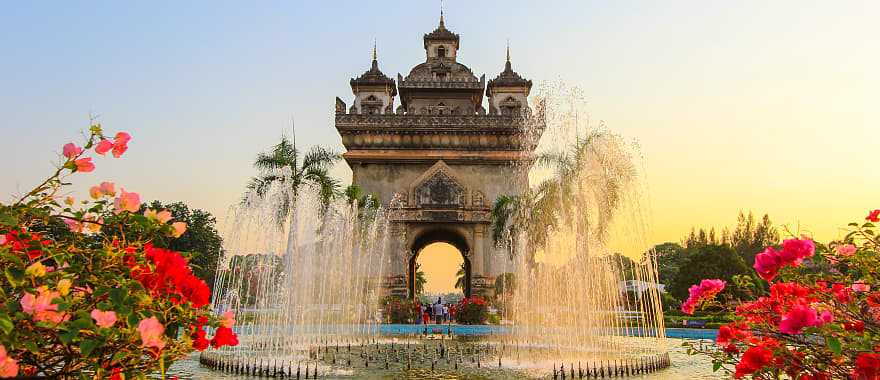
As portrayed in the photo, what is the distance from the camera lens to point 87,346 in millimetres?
2650

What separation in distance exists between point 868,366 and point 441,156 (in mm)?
35559

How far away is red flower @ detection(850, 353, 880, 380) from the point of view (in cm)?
385

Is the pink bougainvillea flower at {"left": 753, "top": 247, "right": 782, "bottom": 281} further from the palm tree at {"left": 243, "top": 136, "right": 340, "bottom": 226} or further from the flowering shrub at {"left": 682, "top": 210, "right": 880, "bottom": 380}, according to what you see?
the palm tree at {"left": 243, "top": 136, "right": 340, "bottom": 226}

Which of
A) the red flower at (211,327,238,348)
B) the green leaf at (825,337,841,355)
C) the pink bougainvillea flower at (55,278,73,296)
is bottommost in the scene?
the green leaf at (825,337,841,355)

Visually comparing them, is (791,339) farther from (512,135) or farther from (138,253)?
(512,135)

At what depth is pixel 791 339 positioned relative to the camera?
15.0ft

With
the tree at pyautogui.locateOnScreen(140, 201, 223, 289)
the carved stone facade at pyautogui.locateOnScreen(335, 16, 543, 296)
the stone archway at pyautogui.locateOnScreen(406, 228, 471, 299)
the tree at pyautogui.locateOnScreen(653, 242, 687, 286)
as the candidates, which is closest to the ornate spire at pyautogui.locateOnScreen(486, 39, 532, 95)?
the carved stone facade at pyautogui.locateOnScreen(335, 16, 543, 296)

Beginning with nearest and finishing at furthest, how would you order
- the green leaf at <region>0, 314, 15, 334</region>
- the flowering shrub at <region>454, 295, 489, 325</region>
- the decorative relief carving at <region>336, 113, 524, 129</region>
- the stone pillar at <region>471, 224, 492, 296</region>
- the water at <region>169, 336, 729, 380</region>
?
the green leaf at <region>0, 314, 15, 334</region> < the water at <region>169, 336, 729, 380</region> < the flowering shrub at <region>454, 295, 489, 325</region> < the stone pillar at <region>471, 224, 492, 296</region> < the decorative relief carving at <region>336, 113, 524, 129</region>

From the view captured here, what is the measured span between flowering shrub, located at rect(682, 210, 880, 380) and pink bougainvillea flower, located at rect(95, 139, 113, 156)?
13.3 ft

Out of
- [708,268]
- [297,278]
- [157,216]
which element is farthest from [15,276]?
[708,268]

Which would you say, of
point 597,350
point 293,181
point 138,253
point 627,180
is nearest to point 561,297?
point 597,350

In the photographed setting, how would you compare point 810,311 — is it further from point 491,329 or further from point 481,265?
point 481,265

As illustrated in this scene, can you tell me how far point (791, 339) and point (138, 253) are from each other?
4226 mm

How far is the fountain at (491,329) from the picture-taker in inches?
559
